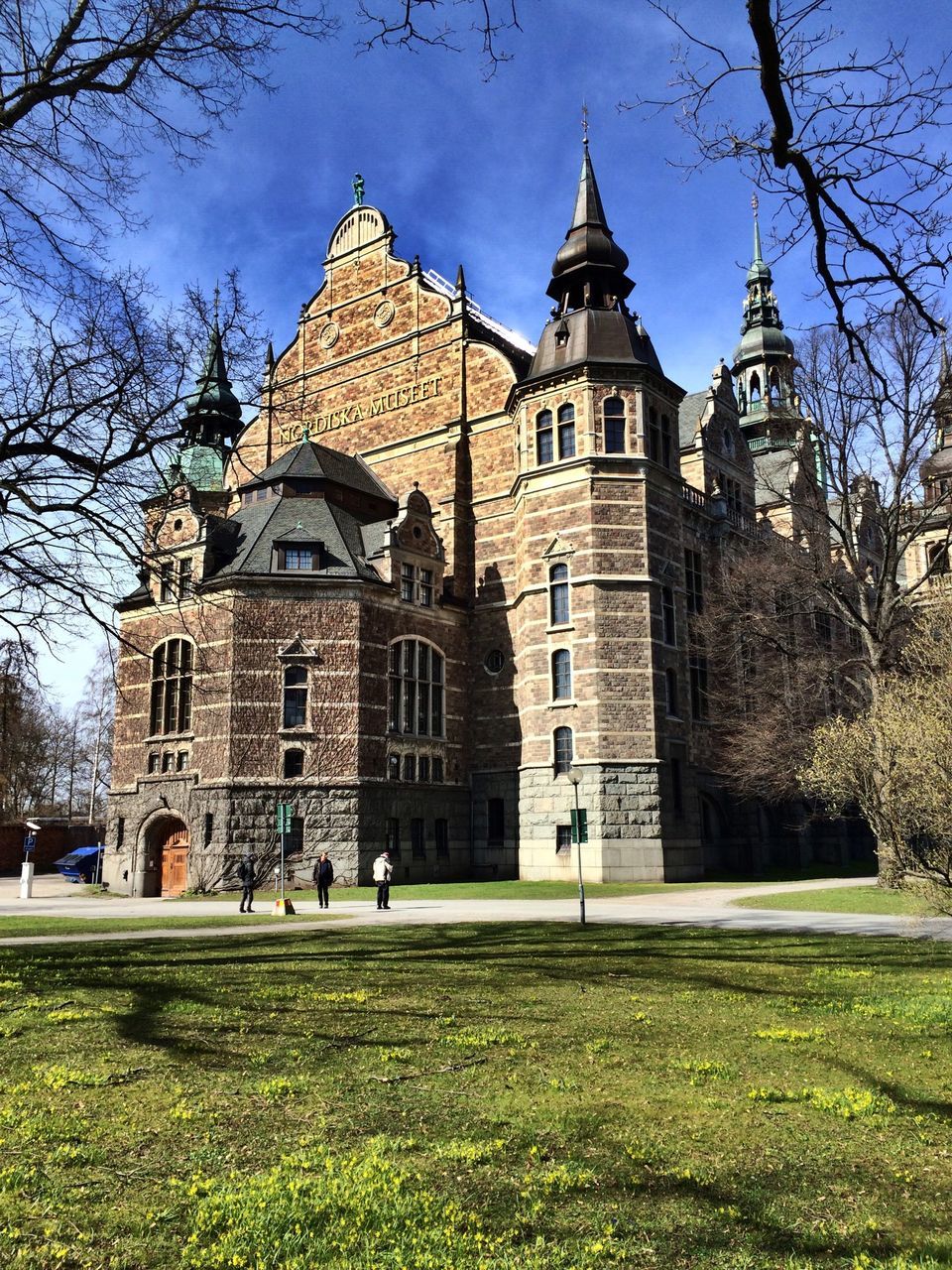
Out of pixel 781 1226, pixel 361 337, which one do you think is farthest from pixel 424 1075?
pixel 361 337

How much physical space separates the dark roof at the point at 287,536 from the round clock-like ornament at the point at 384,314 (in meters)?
11.6

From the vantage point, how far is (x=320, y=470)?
40.1 metres

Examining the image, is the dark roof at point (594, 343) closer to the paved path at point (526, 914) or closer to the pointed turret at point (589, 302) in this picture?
the pointed turret at point (589, 302)

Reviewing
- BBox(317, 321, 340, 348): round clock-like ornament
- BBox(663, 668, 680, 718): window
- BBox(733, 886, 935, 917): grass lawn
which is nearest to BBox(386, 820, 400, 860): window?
BBox(663, 668, 680, 718): window

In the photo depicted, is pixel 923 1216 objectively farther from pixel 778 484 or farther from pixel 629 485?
pixel 778 484

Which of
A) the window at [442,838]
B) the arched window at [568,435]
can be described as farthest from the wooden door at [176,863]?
the arched window at [568,435]

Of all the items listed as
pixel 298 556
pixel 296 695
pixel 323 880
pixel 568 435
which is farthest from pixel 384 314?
pixel 323 880

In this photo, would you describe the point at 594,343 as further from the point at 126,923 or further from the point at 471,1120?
the point at 471,1120

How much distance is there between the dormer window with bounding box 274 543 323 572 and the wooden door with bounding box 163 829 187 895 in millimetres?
10613

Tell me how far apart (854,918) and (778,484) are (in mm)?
38983

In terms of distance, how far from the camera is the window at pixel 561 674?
36.2 m

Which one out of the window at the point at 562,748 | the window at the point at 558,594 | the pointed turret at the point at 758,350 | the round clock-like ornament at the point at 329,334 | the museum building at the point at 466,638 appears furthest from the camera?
the pointed turret at the point at 758,350

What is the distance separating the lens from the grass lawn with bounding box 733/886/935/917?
23891 millimetres

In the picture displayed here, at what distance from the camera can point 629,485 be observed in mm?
36688
